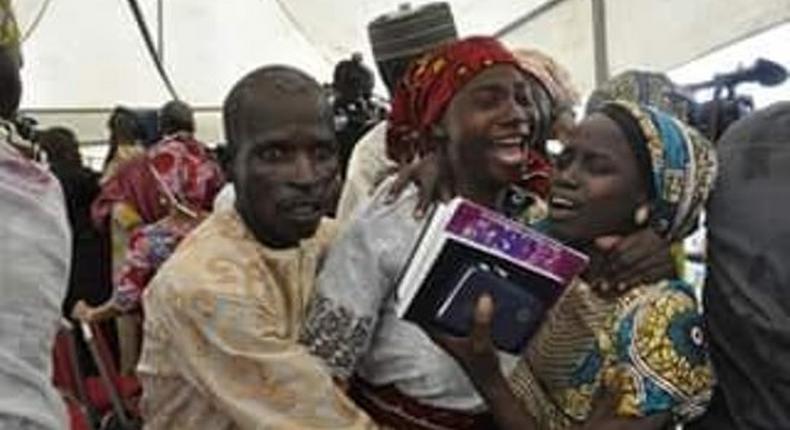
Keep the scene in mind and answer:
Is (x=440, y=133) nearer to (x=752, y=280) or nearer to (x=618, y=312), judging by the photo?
(x=618, y=312)

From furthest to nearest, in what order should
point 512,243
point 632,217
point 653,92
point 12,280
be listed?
point 653,92, point 632,217, point 512,243, point 12,280

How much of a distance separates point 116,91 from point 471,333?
7.72 metres

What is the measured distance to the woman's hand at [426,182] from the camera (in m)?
2.06

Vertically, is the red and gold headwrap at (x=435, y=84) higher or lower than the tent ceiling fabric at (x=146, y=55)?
higher

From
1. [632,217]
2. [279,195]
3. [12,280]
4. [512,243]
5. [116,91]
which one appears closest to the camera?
[12,280]

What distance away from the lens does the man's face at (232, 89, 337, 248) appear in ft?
6.81

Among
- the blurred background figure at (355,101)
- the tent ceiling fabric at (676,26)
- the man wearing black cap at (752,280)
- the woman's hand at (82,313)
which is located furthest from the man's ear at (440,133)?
the woman's hand at (82,313)

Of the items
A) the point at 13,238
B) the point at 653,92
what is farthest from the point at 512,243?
the point at 653,92

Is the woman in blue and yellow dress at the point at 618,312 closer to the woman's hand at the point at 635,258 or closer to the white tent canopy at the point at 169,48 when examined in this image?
the woman's hand at the point at 635,258

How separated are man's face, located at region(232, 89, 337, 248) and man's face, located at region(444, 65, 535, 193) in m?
0.20

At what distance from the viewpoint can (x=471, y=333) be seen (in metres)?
1.87

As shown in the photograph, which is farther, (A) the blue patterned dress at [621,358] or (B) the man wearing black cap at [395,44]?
(B) the man wearing black cap at [395,44]

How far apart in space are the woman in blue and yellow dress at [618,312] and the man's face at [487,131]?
0.24 feet

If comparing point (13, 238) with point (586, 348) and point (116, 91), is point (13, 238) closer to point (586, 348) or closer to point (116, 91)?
point (586, 348)
